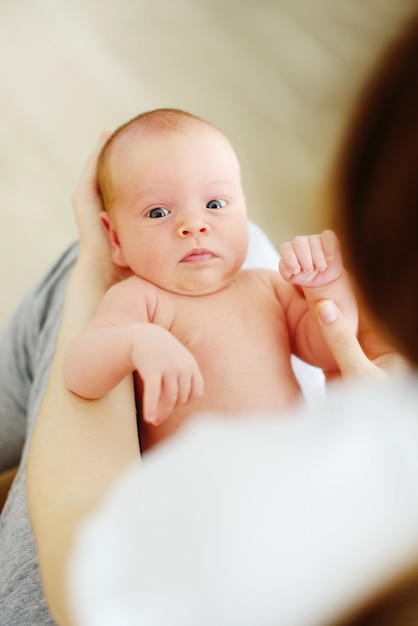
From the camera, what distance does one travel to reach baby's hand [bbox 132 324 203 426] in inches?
18.2

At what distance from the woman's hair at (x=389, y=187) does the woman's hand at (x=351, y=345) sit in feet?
0.34

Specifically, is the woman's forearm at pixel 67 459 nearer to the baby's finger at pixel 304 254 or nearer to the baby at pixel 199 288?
the baby at pixel 199 288

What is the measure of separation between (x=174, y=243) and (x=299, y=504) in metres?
0.30

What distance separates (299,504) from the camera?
0.33 metres

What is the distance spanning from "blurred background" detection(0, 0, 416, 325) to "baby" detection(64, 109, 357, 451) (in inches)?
28.5

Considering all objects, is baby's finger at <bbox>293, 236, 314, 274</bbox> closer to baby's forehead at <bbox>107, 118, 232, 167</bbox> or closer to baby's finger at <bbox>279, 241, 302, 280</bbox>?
baby's finger at <bbox>279, 241, 302, 280</bbox>

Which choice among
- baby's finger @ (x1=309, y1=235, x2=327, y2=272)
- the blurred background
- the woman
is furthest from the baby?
the blurred background

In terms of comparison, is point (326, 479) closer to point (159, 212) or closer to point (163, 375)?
point (163, 375)

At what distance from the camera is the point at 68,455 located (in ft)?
1.74

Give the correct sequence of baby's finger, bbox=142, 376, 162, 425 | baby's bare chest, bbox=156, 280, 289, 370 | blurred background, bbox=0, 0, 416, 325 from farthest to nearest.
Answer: blurred background, bbox=0, 0, 416, 325, baby's bare chest, bbox=156, 280, 289, 370, baby's finger, bbox=142, 376, 162, 425

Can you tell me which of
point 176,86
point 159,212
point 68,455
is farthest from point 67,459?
point 176,86

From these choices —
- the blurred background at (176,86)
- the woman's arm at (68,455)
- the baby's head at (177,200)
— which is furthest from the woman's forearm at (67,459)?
the blurred background at (176,86)

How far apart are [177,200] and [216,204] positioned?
0.13ft

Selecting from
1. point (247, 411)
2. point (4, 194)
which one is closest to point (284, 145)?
point (4, 194)
